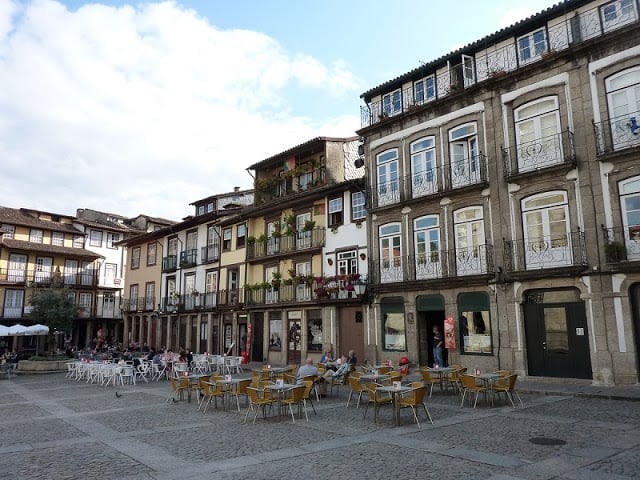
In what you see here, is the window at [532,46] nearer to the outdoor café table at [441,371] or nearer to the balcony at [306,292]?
the balcony at [306,292]

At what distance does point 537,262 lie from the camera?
55.7 ft

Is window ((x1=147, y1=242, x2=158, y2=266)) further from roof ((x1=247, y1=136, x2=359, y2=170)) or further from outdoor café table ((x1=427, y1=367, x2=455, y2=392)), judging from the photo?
outdoor café table ((x1=427, y1=367, x2=455, y2=392))

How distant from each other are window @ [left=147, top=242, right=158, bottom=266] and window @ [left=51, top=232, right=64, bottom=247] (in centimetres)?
997

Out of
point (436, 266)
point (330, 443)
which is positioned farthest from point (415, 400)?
point (436, 266)

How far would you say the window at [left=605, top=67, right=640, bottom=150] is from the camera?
15211 mm

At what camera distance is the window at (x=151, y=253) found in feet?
133

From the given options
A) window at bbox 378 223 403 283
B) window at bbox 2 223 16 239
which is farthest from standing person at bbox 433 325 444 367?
window at bbox 2 223 16 239

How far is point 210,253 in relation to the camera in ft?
112

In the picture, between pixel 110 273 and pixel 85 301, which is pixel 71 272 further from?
pixel 110 273

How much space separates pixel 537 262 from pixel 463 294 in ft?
10.7

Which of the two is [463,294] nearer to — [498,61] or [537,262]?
[537,262]

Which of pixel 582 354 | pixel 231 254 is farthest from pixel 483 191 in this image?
pixel 231 254

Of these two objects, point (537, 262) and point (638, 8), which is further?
point (537, 262)

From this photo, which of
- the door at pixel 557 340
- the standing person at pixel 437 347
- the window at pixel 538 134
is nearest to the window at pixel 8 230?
the standing person at pixel 437 347
